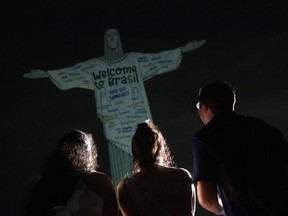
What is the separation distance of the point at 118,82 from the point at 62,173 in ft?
9.70

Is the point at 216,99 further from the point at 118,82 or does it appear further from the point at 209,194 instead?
the point at 118,82

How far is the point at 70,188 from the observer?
150 cm

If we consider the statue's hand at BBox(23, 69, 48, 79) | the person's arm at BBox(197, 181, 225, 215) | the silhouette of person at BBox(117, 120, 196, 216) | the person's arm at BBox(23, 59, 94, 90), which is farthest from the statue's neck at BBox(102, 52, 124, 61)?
the person's arm at BBox(197, 181, 225, 215)

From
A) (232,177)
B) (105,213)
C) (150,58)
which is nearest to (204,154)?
(232,177)

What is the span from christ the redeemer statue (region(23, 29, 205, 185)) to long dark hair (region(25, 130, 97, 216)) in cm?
259

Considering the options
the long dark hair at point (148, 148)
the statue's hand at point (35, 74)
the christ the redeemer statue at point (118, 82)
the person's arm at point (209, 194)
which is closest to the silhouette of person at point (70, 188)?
the long dark hair at point (148, 148)

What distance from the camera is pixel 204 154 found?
1.39 m

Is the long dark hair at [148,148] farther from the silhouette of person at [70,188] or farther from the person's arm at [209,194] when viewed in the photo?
the person's arm at [209,194]

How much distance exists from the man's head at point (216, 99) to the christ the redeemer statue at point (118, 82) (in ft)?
8.88

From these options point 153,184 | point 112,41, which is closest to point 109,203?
point 153,184

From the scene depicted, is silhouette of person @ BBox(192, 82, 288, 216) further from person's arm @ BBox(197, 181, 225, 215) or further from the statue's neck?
the statue's neck

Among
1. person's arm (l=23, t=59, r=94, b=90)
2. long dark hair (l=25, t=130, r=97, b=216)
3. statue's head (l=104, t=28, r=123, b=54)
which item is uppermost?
statue's head (l=104, t=28, r=123, b=54)

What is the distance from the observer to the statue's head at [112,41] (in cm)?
467

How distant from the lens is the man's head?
1.52 meters
